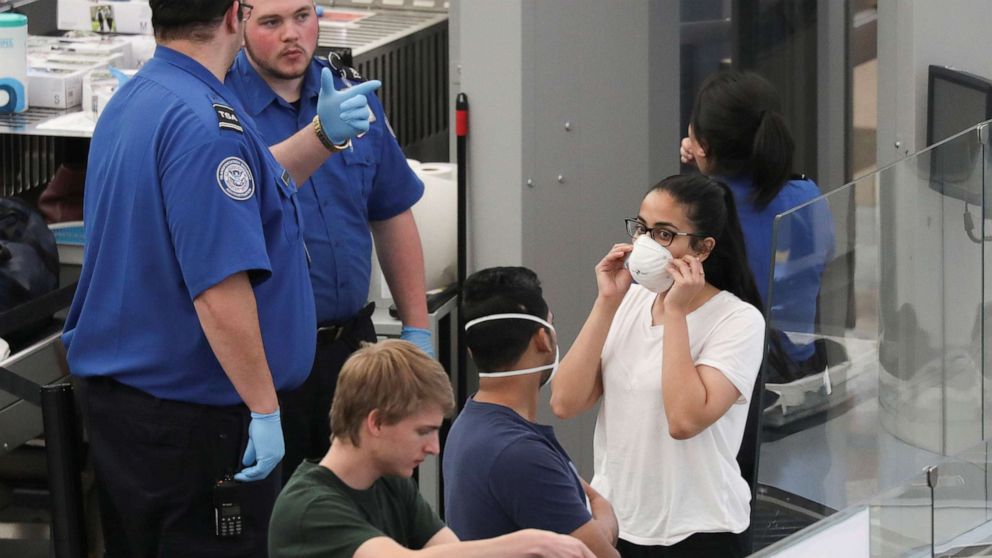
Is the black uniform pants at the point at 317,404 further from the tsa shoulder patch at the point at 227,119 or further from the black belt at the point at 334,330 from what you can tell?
the tsa shoulder patch at the point at 227,119

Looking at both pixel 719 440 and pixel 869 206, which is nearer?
pixel 719 440

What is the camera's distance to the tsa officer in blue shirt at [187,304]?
8.46 ft

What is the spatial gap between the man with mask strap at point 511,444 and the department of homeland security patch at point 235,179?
43 centimetres

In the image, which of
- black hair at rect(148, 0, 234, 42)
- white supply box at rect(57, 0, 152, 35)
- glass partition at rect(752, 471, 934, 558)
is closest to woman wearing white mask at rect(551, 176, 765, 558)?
glass partition at rect(752, 471, 934, 558)

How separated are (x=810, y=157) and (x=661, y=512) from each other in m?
2.87

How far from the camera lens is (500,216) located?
3.74 metres

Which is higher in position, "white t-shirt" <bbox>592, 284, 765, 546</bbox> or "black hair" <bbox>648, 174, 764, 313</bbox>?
"black hair" <bbox>648, 174, 764, 313</bbox>

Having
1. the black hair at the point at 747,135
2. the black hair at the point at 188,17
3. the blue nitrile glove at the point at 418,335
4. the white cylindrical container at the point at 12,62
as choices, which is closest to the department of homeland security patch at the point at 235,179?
the black hair at the point at 188,17

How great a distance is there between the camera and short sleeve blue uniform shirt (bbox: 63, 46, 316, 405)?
2570mm

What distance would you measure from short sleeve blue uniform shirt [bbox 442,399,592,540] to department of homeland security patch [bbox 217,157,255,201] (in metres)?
0.59

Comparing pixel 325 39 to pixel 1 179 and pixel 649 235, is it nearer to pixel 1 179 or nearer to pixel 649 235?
pixel 1 179

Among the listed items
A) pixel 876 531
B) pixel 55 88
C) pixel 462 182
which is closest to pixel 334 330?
pixel 462 182

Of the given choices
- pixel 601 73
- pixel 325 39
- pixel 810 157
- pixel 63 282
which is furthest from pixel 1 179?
pixel 810 157

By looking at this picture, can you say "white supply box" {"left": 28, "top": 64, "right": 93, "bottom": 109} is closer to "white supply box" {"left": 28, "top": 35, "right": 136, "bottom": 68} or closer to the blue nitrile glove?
"white supply box" {"left": 28, "top": 35, "right": 136, "bottom": 68}
